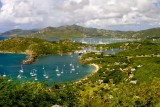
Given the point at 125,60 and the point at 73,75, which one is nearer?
the point at 73,75

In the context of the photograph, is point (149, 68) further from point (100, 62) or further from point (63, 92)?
point (63, 92)

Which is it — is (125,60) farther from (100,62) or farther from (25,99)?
(25,99)

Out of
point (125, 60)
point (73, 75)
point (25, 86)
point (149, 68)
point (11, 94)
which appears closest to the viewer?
point (11, 94)

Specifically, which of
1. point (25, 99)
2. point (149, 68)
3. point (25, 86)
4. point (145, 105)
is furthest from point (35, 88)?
point (149, 68)

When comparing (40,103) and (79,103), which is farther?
(79,103)

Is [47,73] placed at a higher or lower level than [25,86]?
lower

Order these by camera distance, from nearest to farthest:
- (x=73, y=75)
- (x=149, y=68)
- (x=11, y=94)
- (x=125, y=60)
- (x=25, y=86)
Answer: (x=11, y=94) → (x=25, y=86) → (x=149, y=68) → (x=73, y=75) → (x=125, y=60)

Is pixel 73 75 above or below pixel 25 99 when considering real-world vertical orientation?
below

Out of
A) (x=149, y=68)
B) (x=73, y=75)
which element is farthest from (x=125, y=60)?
(x=149, y=68)

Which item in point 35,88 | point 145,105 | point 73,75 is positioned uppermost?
point 35,88
